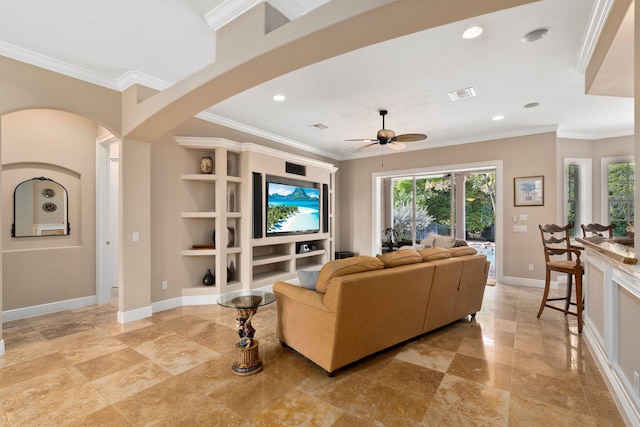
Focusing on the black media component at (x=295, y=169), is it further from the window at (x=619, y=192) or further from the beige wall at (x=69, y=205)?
the window at (x=619, y=192)

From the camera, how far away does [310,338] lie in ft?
7.93

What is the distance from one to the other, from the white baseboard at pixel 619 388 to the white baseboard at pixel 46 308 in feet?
18.6

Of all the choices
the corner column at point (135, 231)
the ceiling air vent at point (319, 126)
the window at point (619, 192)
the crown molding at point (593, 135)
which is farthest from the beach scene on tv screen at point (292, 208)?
the window at point (619, 192)

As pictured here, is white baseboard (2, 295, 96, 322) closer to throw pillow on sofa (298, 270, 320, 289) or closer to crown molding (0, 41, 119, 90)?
crown molding (0, 41, 119, 90)

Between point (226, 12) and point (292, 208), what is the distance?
355 cm

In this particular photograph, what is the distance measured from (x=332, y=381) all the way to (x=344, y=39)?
2410 millimetres

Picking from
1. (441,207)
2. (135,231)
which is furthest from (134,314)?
(441,207)

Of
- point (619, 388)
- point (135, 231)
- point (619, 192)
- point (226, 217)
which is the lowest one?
point (619, 388)

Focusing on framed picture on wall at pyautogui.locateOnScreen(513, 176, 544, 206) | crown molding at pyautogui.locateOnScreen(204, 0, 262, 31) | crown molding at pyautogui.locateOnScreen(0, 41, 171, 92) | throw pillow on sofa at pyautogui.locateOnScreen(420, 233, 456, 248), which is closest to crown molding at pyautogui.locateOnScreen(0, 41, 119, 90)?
crown molding at pyautogui.locateOnScreen(0, 41, 171, 92)

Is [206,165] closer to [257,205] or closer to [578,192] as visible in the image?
[257,205]

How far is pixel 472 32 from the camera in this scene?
2.50 m

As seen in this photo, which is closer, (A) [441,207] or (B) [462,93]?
(B) [462,93]

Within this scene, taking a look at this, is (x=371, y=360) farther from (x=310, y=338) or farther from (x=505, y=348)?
(x=505, y=348)

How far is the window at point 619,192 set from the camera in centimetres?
539
